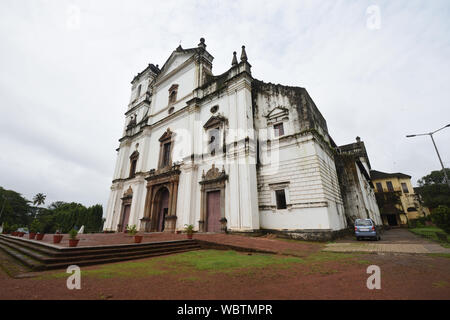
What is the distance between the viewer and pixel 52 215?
46531 millimetres

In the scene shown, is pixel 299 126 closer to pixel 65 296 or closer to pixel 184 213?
pixel 184 213

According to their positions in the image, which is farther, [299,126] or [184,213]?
[184,213]

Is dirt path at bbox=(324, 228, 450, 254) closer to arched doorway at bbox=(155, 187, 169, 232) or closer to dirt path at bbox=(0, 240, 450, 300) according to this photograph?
dirt path at bbox=(0, 240, 450, 300)

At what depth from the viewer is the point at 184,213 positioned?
14445 mm

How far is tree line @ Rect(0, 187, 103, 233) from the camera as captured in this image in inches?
1316

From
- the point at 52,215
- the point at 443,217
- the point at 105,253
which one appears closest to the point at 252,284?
the point at 105,253

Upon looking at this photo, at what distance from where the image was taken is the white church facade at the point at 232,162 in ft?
39.6

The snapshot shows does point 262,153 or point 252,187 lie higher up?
point 262,153

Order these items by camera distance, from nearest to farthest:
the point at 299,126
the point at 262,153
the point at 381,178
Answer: the point at 299,126 → the point at 262,153 → the point at 381,178

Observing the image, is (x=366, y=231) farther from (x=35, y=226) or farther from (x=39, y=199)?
(x=39, y=199)

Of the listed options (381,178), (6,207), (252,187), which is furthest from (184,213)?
(6,207)

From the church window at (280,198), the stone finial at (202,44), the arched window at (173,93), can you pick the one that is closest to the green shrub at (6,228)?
the arched window at (173,93)

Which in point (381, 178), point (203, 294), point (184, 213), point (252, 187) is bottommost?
point (203, 294)

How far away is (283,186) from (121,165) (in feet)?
62.5
